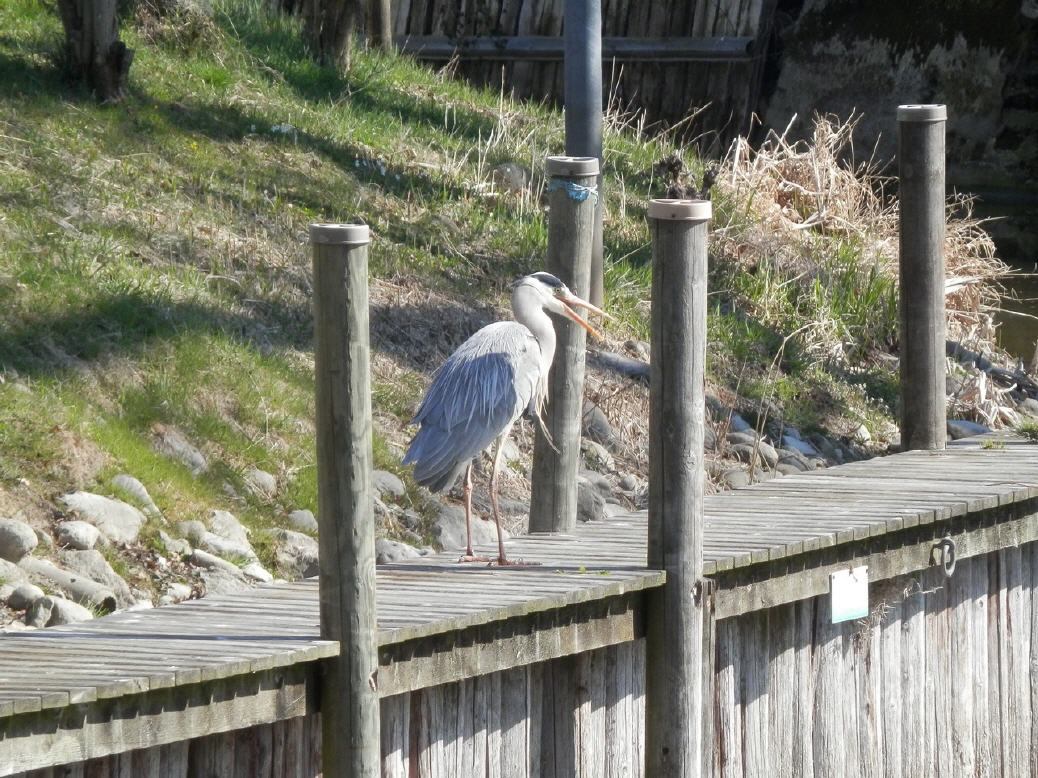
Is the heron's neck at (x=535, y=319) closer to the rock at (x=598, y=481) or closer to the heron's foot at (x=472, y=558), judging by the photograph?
the heron's foot at (x=472, y=558)

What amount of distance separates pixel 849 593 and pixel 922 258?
6.22ft

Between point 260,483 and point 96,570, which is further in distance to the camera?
point 260,483

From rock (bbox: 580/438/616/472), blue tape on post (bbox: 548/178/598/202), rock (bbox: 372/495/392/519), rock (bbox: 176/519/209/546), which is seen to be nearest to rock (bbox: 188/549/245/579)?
rock (bbox: 176/519/209/546)

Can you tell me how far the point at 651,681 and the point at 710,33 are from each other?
40.5 feet

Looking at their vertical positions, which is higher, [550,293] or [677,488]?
[550,293]

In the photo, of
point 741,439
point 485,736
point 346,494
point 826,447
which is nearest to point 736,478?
point 741,439

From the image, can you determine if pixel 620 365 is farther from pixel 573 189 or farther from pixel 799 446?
pixel 573 189

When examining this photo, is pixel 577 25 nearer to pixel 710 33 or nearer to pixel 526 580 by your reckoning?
pixel 526 580

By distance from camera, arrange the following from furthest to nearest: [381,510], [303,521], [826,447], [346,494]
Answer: [826,447] < [381,510] < [303,521] < [346,494]

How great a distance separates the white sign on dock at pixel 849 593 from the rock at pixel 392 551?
83.4 inches

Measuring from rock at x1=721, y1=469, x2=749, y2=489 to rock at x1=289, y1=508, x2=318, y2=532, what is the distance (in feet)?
8.58

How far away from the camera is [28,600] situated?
5.89m

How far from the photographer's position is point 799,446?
9.62 meters

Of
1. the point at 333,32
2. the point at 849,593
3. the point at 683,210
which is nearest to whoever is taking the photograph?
the point at 683,210
